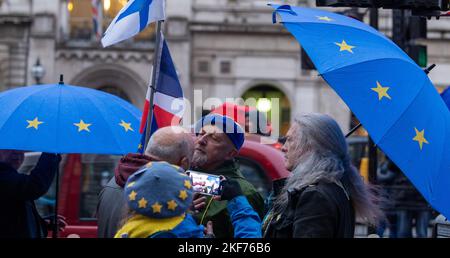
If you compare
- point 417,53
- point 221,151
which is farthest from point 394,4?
point 417,53

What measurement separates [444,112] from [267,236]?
123 centimetres

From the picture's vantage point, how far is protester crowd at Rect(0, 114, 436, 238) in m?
4.21

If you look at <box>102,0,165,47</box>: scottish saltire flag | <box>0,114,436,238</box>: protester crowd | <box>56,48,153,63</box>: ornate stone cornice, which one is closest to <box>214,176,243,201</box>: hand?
<box>0,114,436,238</box>: protester crowd

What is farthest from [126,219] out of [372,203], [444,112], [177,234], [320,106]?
[320,106]

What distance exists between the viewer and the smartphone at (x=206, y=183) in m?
5.30

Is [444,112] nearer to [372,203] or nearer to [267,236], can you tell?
[372,203]

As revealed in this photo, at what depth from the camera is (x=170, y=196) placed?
4164mm

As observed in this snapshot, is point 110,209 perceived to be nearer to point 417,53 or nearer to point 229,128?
point 229,128

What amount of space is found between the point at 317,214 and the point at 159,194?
0.99 meters

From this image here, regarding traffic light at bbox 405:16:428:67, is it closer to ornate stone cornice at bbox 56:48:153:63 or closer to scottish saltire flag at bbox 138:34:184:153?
scottish saltire flag at bbox 138:34:184:153

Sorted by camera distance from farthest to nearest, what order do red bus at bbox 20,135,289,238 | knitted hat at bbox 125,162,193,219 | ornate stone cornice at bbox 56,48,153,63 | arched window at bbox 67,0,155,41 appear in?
arched window at bbox 67,0,155,41 → ornate stone cornice at bbox 56,48,153,63 → red bus at bbox 20,135,289,238 → knitted hat at bbox 125,162,193,219

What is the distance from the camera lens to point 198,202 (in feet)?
17.5

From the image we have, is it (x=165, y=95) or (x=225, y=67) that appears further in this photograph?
(x=225, y=67)
